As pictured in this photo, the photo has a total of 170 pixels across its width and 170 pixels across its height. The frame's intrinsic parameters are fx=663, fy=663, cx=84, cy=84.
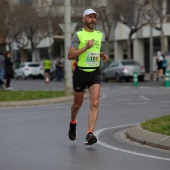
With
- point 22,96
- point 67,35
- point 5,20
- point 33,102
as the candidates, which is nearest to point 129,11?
point 5,20

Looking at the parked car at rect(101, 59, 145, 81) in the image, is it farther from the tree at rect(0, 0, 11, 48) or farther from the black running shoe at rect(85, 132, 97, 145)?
the black running shoe at rect(85, 132, 97, 145)

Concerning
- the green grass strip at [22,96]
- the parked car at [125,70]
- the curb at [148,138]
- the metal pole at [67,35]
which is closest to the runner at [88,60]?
the curb at [148,138]

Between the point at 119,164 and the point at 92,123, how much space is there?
1.87 m

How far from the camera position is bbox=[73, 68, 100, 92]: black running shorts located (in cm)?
1060

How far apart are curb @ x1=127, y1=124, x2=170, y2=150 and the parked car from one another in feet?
100

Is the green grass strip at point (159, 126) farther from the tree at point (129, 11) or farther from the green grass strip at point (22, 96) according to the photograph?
the tree at point (129, 11)

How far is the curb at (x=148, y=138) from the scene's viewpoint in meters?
10.2

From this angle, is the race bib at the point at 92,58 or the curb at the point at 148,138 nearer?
the curb at the point at 148,138

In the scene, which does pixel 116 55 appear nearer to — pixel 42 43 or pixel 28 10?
pixel 28 10

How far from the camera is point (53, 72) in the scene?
52.4 m

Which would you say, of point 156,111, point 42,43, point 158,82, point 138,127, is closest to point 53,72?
point 158,82

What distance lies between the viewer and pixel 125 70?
140ft

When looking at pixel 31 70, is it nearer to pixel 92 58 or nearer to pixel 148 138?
pixel 148 138

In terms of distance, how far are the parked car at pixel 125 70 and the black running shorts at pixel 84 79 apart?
31855 mm
